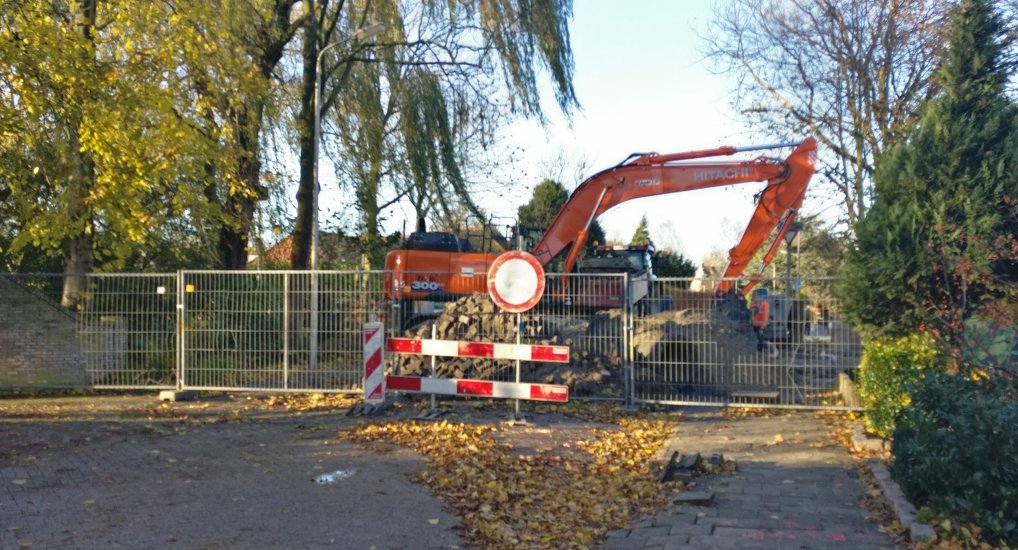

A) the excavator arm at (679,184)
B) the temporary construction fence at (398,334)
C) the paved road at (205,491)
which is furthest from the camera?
the excavator arm at (679,184)

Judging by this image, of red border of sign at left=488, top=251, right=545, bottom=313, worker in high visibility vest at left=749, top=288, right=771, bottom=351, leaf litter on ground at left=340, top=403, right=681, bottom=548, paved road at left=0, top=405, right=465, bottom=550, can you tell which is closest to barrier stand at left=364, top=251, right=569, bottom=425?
red border of sign at left=488, top=251, right=545, bottom=313

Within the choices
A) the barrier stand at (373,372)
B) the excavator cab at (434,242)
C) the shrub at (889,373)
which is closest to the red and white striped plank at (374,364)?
the barrier stand at (373,372)

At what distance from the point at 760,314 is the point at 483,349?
586 centimetres

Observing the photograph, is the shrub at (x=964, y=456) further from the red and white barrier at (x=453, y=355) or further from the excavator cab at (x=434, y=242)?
the excavator cab at (x=434, y=242)

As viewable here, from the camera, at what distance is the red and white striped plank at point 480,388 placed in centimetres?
1107

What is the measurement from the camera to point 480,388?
11.3 metres

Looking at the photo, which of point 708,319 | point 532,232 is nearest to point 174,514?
point 708,319

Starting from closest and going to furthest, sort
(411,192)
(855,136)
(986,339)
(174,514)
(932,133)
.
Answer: (174,514) → (986,339) → (932,133) → (855,136) → (411,192)

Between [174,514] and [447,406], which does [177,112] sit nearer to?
[447,406]

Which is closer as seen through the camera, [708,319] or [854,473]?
[854,473]

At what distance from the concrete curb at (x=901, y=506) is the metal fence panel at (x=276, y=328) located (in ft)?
23.8

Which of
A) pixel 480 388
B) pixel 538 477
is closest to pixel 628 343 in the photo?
pixel 480 388

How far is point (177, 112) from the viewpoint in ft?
44.8

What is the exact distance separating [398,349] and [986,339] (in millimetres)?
7016
